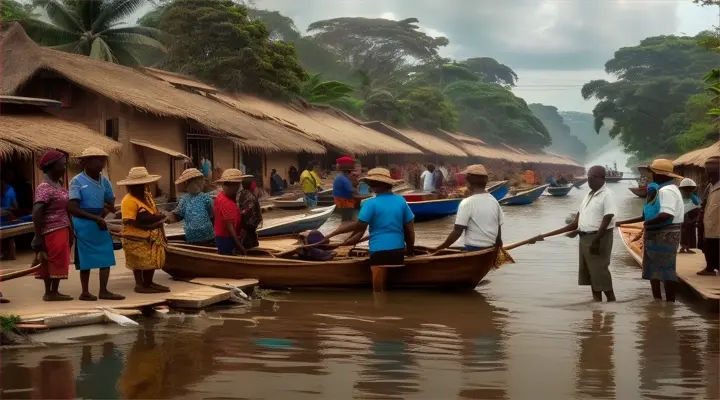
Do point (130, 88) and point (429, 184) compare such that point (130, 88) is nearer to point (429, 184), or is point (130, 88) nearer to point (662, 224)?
point (429, 184)

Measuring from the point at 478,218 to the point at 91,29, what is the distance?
23220 millimetres

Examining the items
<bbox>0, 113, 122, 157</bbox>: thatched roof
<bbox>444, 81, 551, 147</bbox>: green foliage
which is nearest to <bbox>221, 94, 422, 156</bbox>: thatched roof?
<bbox>0, 113, 122, 157</bbox>: thatched roof

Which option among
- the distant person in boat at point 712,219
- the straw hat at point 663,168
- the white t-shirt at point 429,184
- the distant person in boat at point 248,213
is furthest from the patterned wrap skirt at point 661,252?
the white t-shirt at point 429,184

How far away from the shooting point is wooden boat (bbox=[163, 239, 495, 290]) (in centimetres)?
940

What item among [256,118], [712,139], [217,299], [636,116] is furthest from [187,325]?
[636,116]

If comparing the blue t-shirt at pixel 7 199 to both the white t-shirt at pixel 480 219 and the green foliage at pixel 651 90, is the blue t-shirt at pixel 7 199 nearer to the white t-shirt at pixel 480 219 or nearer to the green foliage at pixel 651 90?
the white t-shirt at pixel 480 219

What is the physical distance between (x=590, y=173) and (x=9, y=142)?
30.5 ft

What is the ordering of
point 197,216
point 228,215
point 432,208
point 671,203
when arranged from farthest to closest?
point 432,208 → point 197,216 → point 228,215 → point 671,203

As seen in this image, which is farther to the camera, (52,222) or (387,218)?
(387,218)

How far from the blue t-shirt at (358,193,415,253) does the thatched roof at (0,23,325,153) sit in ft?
38.3

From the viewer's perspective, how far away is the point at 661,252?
8.40 metres

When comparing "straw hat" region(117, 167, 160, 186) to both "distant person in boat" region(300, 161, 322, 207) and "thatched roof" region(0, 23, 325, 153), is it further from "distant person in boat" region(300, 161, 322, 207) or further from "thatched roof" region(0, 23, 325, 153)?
"distant person in boat" region(300, 161, 322, 207)

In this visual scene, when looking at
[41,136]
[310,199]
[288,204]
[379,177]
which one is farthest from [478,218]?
[310,199]

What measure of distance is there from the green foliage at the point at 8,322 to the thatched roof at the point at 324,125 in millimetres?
20685
